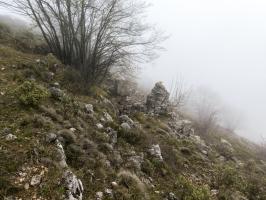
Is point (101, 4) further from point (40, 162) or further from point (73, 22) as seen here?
point (40, 162)

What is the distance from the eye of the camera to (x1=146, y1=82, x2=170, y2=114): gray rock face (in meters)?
13.6

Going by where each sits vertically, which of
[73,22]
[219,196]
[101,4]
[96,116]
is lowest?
[219,196]

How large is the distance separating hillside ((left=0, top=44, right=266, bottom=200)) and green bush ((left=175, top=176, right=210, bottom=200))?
0.07ft

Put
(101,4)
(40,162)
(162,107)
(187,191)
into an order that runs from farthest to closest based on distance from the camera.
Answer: (162,107) < (101,4) < (187,191) < (40,162)

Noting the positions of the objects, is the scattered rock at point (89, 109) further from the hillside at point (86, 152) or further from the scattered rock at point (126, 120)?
the scattered rock at point (126, 120)

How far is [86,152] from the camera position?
670cm

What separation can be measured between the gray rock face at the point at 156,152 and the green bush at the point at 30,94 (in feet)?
10.5

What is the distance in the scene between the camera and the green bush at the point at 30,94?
7.40 m

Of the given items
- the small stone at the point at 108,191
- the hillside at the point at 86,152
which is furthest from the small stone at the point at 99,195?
the small stone at the point at 108,191

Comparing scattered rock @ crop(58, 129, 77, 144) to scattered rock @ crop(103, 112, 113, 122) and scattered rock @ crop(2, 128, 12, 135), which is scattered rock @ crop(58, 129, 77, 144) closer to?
scattered rock @ crop(2, 128, 12, 135)

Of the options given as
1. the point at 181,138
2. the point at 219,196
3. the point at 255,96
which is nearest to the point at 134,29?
the point at 181,138

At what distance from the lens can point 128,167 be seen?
23.8 feet

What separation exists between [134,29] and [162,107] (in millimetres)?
3717

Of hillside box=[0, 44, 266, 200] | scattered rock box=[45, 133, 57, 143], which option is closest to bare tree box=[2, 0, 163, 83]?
hillside box=[0, 44, 266, 200]
